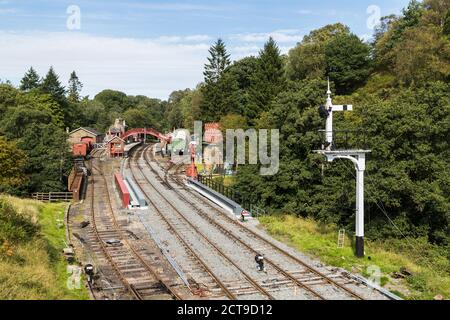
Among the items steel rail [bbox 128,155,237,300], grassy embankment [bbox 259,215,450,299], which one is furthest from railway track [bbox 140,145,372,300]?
steel rail [bbox 128,155,237,300]

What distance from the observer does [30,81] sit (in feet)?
328

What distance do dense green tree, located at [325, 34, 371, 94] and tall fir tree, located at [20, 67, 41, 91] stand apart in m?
66.6

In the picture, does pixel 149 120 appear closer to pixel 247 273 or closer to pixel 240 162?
pixel 240 162

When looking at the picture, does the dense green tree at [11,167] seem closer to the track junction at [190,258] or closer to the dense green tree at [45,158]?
the dense green tree at [45,158]

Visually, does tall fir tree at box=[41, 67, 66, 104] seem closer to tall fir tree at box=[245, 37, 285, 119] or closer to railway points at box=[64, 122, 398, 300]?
tall fir tree at box=[245, 37, 285, 119]

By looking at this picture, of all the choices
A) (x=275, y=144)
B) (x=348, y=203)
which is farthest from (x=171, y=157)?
(x=348, y=203)

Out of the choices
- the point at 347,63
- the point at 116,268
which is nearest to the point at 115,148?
the point at 347,63

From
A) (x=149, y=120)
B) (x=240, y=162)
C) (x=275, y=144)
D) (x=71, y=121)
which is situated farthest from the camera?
(x=149, y=120)

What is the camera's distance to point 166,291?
15219mm

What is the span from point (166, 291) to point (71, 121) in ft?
296

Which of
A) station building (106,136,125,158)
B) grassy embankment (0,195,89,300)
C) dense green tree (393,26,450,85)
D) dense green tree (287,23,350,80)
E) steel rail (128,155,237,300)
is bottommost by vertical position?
steel rail (128,155,237,300)

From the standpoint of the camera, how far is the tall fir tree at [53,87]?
93.4 meters

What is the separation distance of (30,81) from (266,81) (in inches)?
2478

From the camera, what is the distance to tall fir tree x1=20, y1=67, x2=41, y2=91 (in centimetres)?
10031
